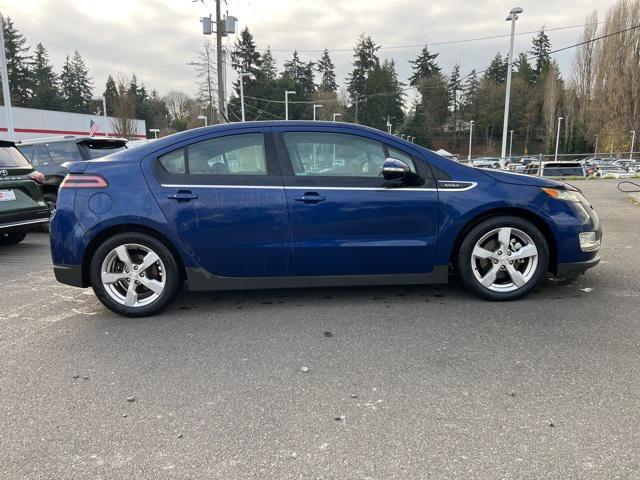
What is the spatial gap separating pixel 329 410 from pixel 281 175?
213 cm

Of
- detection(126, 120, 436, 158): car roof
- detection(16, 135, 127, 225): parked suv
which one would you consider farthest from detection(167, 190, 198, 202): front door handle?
detection(16, 135, 127, 225): parked suv

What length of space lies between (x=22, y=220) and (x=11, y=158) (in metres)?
0.98

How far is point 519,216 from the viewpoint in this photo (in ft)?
14.2

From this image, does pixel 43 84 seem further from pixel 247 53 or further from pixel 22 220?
pixel 22 220

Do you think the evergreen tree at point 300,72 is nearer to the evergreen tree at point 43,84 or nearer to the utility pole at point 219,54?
the evergreen tree at point 43,84

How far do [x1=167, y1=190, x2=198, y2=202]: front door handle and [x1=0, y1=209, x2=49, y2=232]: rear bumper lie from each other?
14.2ft

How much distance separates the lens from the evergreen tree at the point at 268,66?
72250 mm

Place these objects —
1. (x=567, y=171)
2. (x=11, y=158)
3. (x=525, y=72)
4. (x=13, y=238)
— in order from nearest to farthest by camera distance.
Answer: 1. (x=11, y=158)
2. (x=13, y=238)
3. (x=567, y=171)
4. (x=525, y=72)

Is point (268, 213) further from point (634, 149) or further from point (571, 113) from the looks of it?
point (571, 113)

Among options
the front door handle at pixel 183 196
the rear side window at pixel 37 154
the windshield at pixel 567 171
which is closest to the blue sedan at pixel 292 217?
the front door handle at pixel 183 196

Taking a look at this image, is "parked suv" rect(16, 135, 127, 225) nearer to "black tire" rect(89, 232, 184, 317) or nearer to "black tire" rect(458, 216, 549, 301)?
"black tire" rect(89, 232, 184, 317)

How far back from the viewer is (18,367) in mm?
3270

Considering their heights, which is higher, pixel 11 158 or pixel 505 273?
pixel 11 158

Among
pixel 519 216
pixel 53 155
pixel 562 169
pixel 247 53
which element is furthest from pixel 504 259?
pixel 247 53
